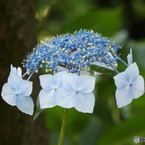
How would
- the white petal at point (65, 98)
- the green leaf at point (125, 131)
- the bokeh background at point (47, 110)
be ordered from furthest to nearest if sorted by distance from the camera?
1. the green leaf at point (125, 131)
2. the bokeh background at point (47, 110)
3. the white petal at point (65, 98)

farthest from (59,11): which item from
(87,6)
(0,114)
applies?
(0,114)

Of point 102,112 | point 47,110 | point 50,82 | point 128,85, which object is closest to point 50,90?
point 50,82

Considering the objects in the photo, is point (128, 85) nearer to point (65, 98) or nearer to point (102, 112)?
point (65, 98)

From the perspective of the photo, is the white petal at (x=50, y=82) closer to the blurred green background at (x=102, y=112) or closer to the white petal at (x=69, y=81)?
the white petal at (x=69, y=81)

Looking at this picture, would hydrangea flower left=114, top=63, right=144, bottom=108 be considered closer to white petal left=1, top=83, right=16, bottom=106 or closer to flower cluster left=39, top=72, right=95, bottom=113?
flower cluster left=39, top=72, right=95, bottom=113

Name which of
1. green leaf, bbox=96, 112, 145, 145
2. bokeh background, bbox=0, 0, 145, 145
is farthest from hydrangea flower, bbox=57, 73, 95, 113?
green leaf, bbox=96, 112, 145, 145

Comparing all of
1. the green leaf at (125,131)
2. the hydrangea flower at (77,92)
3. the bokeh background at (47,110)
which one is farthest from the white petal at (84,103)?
the green leaf at (125,131)

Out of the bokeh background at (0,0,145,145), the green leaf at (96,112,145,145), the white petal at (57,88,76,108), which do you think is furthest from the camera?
the green leaf at (96,112,145,145)

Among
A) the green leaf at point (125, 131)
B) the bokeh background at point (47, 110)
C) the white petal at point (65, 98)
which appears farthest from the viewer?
the green leaf at point (125, 131)
